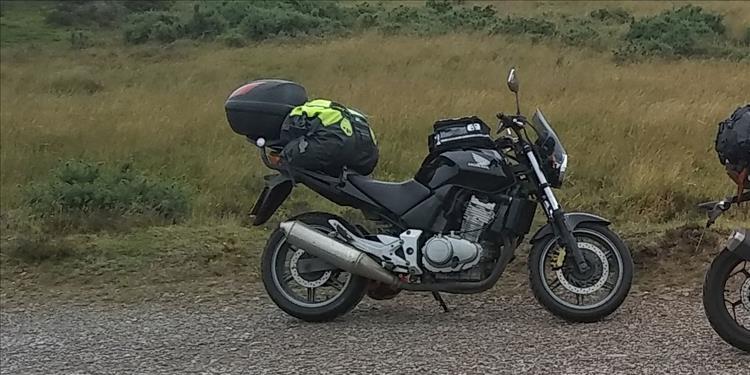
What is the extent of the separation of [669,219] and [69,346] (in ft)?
15.2

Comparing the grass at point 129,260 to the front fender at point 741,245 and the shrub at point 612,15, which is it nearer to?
the front fender at point 741,245

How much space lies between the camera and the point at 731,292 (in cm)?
472

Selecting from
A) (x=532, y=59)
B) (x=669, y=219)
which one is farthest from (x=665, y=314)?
(x=532, y=59)

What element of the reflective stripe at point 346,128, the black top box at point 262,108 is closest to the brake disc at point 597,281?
the reflective stripe at point 346,128

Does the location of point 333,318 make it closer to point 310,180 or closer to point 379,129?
point 310,180

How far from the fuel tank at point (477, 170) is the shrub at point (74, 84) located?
1318cm

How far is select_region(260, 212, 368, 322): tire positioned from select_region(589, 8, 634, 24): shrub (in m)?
23.1

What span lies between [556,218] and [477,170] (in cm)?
48

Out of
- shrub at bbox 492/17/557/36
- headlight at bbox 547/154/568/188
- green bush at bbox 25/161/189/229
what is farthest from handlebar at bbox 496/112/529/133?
shrub at bbox 492/17/557/36

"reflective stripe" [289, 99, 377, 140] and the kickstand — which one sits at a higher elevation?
"reflective stripe" [289, 99, 377, 140]

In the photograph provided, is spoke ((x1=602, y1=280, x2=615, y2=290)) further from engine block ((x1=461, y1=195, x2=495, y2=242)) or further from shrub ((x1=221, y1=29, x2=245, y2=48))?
shrub ((x1=221, y1=29, x2=245, y2=48))

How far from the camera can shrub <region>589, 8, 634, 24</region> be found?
27.6 metres

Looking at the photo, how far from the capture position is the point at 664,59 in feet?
60.7

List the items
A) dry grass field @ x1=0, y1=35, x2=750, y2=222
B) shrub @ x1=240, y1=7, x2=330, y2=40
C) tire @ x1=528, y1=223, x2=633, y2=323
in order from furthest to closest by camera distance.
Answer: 1. shrub @ x1=240, y1=7, x2=330, y2=40
2. dry grass field @ x1=0, y1=35, x2=750, y2=222
3. tire @ x1=528, y1=223, x2=633, y2=323
